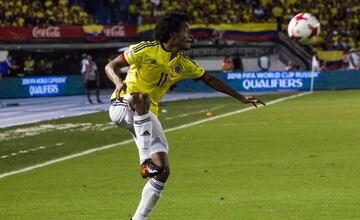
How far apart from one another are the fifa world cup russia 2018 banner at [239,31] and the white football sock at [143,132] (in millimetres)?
39737

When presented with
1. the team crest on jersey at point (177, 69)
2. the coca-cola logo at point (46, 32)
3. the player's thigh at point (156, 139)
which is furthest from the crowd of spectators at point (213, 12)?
the player's thigh at point (156, 139)

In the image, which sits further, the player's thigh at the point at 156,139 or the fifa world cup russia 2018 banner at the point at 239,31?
the fifa world cup russia 2018 banner at the point at 239,31

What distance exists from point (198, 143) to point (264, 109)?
10.9 metres

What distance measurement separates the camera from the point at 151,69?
9570 mm

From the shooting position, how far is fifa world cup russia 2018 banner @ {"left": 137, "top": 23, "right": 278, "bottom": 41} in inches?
1930

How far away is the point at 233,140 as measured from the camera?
807 inches

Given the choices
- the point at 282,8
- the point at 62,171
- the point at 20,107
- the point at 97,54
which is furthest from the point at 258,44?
the point at 62,171

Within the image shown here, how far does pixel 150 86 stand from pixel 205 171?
5639 mm

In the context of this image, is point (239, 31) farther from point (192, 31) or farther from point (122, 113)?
point (122, 113)

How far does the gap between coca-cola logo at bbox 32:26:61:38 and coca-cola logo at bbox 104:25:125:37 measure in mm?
2547

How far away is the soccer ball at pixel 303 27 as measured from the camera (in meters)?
15.1

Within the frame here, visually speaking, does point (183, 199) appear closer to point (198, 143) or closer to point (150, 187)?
point (150, 187)

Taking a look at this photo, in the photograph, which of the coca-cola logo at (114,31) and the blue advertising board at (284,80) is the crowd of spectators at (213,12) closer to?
the coca-cola logo at (114,31)

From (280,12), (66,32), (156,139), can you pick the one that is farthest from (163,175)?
(280,12)
